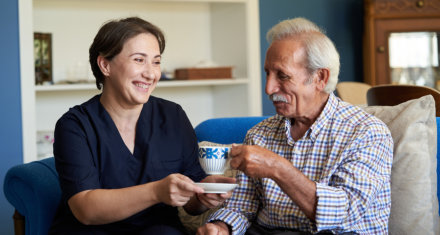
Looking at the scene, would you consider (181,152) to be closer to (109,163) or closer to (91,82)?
(109,163)

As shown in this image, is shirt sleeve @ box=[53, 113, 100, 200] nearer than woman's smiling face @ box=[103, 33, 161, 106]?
Yes

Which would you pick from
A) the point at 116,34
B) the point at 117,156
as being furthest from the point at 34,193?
the point at 116,34

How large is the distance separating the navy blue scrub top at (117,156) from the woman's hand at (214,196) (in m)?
0.19

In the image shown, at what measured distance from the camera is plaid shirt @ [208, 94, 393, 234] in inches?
64.6

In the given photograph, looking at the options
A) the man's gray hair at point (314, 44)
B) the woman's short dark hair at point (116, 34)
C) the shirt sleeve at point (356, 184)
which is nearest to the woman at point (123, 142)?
the woman's short dark hair at point (116, 34)

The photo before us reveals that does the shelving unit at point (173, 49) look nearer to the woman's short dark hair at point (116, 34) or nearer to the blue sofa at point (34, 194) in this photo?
the blue sofa at point (34, 194)

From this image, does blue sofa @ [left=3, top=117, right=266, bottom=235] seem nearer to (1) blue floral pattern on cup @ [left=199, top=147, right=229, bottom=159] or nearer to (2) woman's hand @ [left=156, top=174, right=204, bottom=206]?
(2) woman's hand @ [left=156, top=174, right=204, bottom=206]

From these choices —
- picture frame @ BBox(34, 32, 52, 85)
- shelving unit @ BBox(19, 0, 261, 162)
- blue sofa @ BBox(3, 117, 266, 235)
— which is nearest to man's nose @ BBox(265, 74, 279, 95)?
blue sofa @ BBox(3, 117, 266, 235)

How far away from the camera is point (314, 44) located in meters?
1.81

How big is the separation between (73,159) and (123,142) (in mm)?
202

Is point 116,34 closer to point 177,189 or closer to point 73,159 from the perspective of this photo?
point 73,159

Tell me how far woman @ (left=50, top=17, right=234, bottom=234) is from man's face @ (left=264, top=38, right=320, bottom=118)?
347 mm

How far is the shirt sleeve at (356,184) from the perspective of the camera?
161cm

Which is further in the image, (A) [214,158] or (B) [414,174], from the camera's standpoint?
(B) [414,174]
